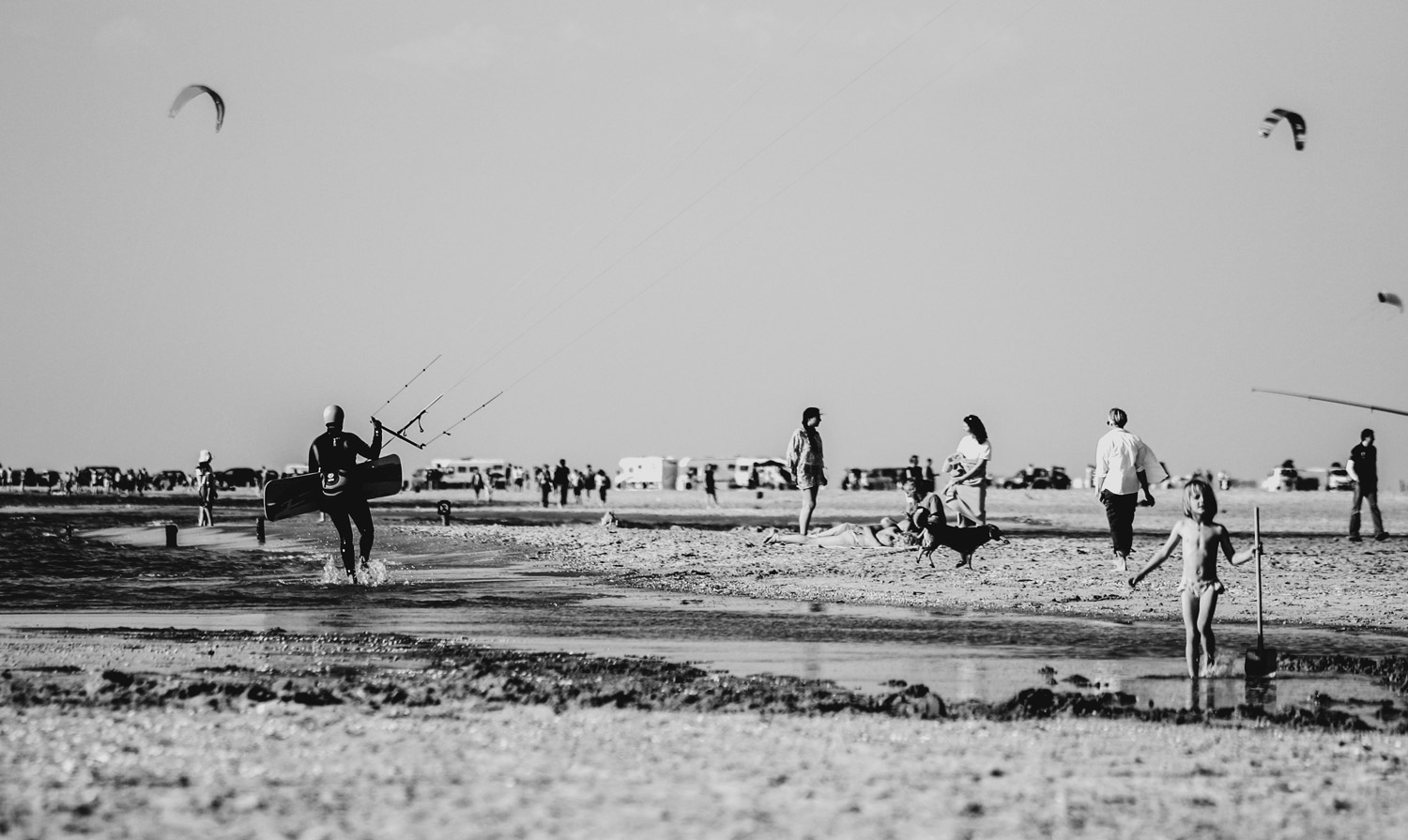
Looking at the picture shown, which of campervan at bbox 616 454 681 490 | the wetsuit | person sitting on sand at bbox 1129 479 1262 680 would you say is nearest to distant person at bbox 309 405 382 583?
the wetsuit

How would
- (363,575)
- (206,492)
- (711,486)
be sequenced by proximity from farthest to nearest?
(711,486)
(206,492)
(363,575)

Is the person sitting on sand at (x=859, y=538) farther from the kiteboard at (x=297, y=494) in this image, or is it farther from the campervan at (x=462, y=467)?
the campervan at (x=462, y=467)

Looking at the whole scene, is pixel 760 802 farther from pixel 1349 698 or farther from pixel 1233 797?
pixel 1349 698

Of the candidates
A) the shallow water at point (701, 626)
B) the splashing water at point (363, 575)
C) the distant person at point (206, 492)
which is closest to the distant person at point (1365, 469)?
the shallow water at point (701, 626)

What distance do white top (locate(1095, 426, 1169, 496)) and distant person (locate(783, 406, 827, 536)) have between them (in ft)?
18.1

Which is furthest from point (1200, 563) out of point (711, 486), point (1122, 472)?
point (711, 486)

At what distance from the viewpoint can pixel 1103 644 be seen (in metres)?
10.7

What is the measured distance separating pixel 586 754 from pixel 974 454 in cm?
1322

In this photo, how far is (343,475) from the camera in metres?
16.3

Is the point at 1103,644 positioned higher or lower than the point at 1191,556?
lower

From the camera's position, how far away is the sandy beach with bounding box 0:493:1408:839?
511 centimetres

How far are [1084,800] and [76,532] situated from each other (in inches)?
1126

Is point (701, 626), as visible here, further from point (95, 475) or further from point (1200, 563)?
point (95, 475)

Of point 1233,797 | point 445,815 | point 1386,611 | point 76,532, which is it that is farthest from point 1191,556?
point 76,532
